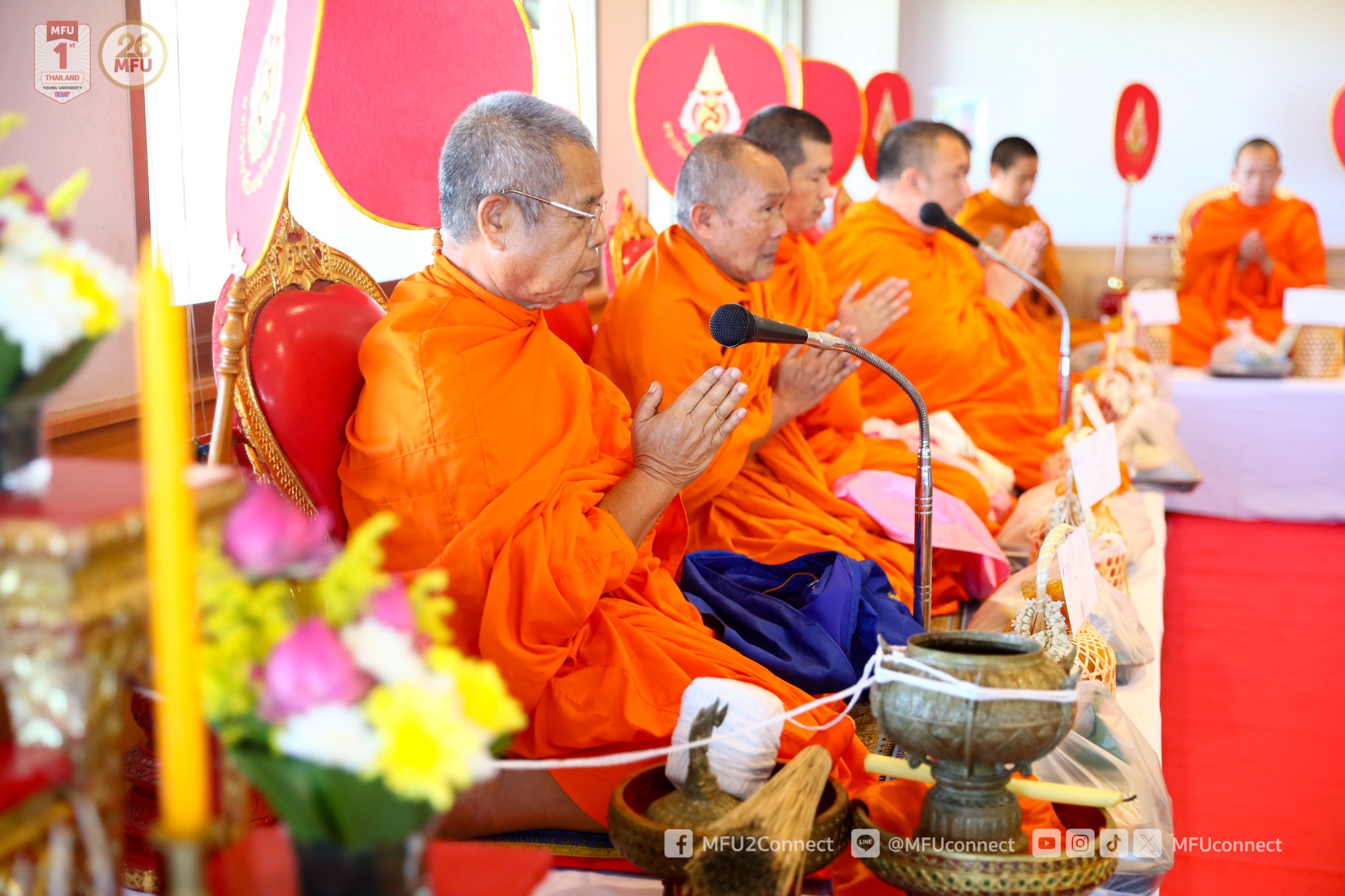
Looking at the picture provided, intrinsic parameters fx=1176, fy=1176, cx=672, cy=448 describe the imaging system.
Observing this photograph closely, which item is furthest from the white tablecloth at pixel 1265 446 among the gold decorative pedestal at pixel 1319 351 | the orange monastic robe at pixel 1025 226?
the orange monastic robe at pixel 1025 226

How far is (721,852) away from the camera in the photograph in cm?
100

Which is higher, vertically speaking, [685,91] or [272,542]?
[685,91]

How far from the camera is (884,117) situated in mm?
5715

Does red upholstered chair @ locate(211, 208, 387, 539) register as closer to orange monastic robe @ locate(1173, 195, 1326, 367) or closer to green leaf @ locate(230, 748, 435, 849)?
green leaf @ locate(230, 748, 435, 849)

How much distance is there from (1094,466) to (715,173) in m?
0.99

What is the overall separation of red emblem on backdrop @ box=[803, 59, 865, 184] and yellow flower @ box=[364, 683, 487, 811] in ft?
14.1

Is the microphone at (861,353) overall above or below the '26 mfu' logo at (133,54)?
below

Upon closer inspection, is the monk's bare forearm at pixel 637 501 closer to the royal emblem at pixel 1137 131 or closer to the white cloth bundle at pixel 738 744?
the white cloth bundle at pixel 738 744

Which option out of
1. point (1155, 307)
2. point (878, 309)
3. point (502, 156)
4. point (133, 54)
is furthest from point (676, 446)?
point (1155, 307)

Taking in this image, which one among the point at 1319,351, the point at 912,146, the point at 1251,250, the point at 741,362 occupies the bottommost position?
the point at 1319,351

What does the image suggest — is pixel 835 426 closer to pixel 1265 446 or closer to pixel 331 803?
pixel 331 803

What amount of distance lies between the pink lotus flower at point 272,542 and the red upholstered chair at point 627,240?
2413mm

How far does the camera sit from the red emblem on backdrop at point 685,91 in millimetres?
3449

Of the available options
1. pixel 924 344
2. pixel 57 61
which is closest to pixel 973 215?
pixel 924 344
